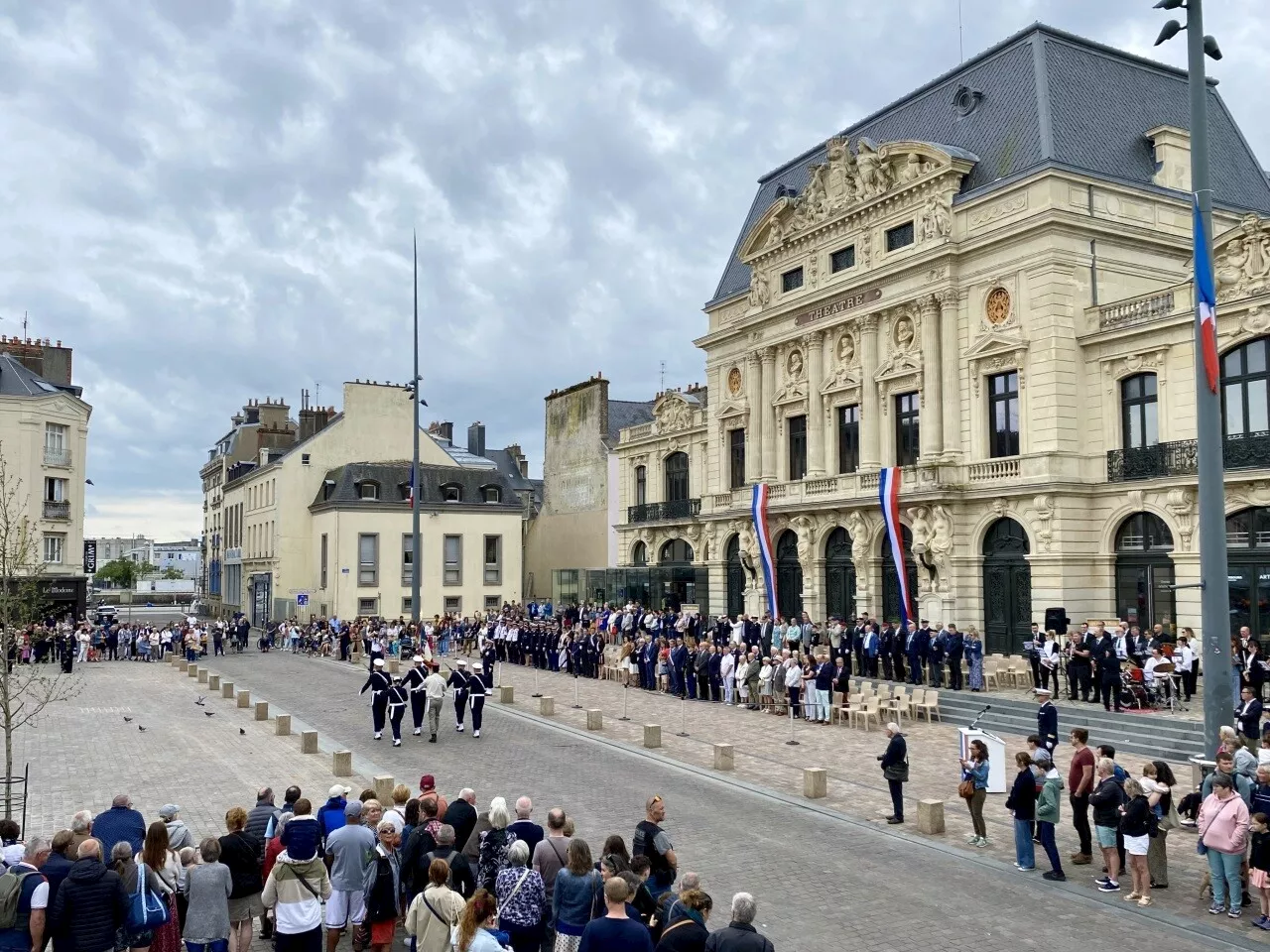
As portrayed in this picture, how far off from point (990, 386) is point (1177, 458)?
594cm

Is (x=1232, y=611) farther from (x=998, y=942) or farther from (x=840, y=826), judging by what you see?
(x=998, y=942)

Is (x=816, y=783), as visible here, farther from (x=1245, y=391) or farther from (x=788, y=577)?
(x=788, y=577)

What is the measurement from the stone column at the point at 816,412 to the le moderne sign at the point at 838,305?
621 mm

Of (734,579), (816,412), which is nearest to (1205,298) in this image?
(816,412)

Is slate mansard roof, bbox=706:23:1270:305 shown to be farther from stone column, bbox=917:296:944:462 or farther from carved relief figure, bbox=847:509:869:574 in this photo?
carved relief figure, bbox=847:509:869:574

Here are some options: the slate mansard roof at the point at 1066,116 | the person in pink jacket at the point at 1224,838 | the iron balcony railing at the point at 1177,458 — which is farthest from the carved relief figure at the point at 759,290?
the person in pink jacket at the point at 1224,838

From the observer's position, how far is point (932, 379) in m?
31.6

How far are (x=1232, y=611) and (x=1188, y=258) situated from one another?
38.2ft

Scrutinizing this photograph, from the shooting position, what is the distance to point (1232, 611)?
24.1 meters

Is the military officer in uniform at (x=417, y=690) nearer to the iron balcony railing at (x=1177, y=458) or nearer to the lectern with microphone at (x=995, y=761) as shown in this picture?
the lectern with microphone at (x=995, y=761)

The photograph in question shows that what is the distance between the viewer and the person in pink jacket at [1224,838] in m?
10.6

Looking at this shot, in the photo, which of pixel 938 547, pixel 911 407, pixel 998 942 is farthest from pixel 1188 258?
pixel 998 942

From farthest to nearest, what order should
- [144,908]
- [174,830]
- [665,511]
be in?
[665,511]
[174,830]
[144,908]

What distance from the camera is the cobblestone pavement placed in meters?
10.4
